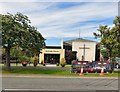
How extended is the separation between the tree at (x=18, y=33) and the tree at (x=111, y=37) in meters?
7.38

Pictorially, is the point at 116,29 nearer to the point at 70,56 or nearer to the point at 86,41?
the point at 70,56

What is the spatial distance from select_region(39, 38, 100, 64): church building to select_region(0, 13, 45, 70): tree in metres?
45.4

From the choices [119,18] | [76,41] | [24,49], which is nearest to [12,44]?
[24,49]

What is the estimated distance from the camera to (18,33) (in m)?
29.9

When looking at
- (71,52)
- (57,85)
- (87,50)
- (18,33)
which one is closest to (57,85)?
(57,85)

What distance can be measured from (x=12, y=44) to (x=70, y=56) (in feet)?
153

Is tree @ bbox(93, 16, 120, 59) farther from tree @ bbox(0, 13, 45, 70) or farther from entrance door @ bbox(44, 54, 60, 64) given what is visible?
entrance door @ bbox(44, 54, 60, 64)

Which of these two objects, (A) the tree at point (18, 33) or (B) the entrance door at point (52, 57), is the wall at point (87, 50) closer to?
(B) the entrance door at point (52, 57)

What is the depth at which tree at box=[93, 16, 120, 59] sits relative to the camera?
31906mm

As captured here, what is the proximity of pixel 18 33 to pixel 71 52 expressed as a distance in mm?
48965

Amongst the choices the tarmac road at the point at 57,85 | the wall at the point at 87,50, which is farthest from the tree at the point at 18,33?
the wall at the point at 87,50

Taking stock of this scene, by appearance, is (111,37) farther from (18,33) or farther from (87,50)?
(87,50)

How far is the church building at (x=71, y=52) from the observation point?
7800cm

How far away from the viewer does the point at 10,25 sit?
97.4 ft
